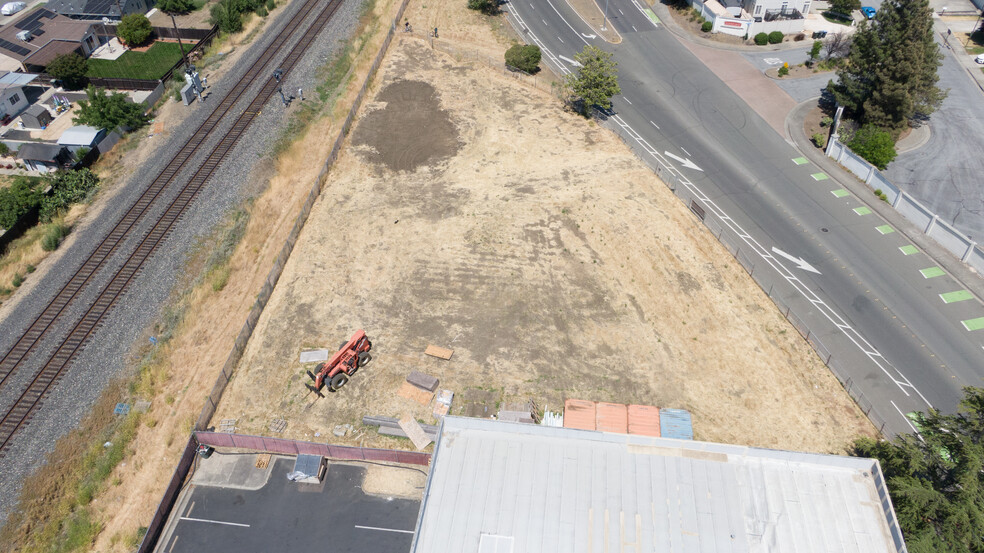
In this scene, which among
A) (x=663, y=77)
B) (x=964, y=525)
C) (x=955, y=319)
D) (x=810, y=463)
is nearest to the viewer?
(x=964, y=525)

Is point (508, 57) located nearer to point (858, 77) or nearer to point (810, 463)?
point (858, 77)

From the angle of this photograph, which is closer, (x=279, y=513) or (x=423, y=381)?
(x=279, y=513)

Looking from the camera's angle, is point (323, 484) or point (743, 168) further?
point (743, 168)

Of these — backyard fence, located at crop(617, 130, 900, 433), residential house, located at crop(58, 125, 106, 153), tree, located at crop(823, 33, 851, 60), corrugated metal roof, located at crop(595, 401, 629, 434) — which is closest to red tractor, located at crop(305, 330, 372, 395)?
corrugated metal roof, located at crop(595, 401, 629, 434)

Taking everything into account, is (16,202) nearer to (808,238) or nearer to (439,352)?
(439,352)

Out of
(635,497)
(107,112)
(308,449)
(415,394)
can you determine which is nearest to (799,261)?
(635,497)

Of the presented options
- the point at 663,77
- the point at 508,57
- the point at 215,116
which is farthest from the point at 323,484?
the point at 663,77
